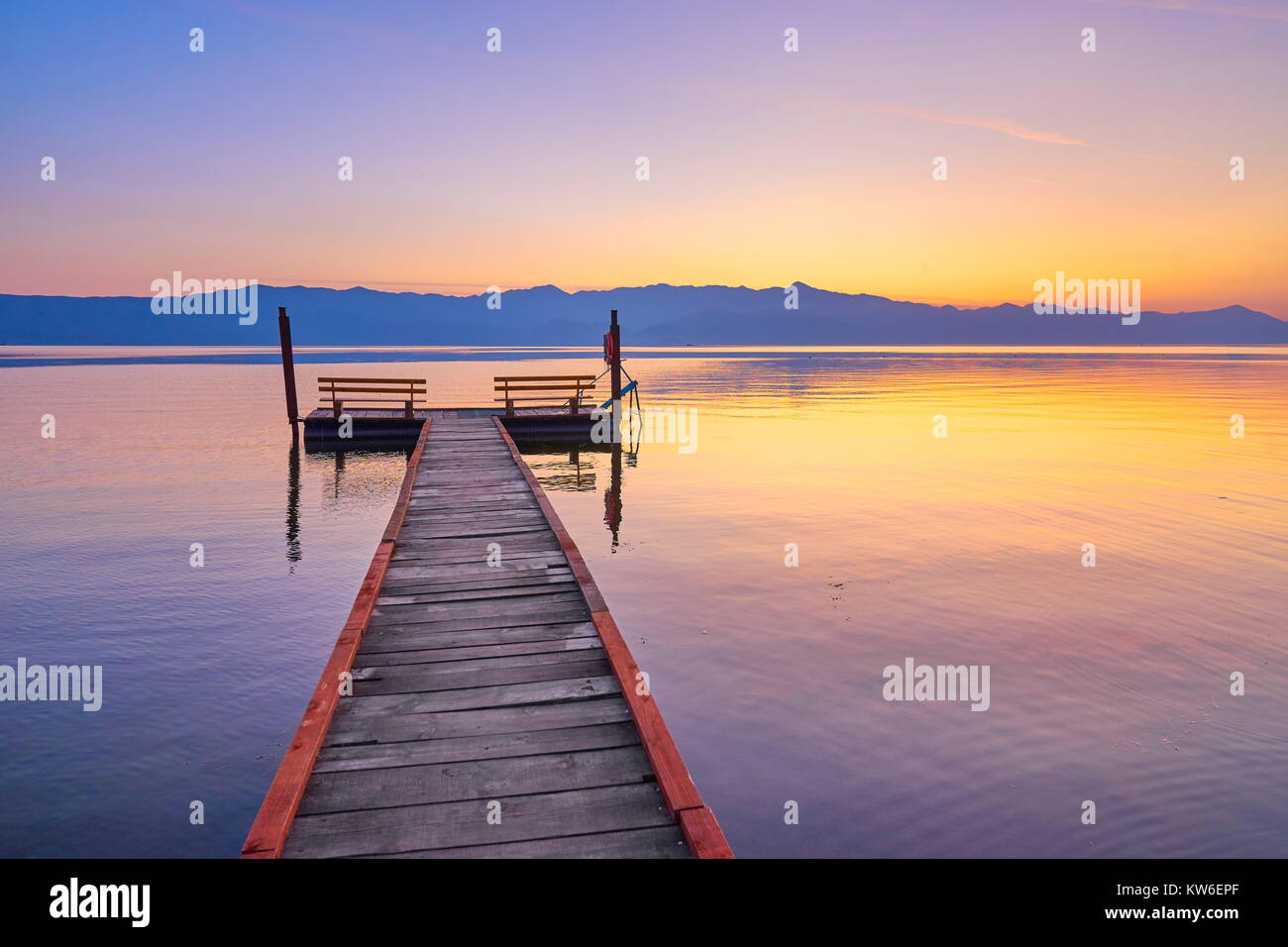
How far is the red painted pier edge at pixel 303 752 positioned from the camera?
4211 millimetres

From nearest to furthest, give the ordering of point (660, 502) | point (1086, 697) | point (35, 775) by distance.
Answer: point (35, 775)
point (1086, 697)
point (660, 502)

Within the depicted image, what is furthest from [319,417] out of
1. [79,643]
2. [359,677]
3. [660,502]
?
[359,677]

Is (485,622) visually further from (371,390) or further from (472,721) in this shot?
(371,390)

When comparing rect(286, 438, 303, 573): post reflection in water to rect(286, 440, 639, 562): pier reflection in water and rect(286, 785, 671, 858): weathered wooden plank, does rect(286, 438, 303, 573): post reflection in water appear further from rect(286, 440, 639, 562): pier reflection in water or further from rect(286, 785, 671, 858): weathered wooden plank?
rect(286, 785, 671, 858): weathered wooden plank

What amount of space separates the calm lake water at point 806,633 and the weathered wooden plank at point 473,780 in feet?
5.72

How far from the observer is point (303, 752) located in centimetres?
503

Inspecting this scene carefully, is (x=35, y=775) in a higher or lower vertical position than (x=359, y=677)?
lower

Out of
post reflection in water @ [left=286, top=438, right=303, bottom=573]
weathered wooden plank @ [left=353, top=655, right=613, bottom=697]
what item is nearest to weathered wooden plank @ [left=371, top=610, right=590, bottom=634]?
weathered wooden plank @ [left=353, top=655, right=613, bottom=697]

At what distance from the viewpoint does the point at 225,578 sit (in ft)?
42.0

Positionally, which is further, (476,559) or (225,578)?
(225,578)

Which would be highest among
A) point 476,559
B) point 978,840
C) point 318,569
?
point 476,559

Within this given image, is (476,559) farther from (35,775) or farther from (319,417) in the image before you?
(319,417)

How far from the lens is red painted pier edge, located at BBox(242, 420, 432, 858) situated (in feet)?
13.8
